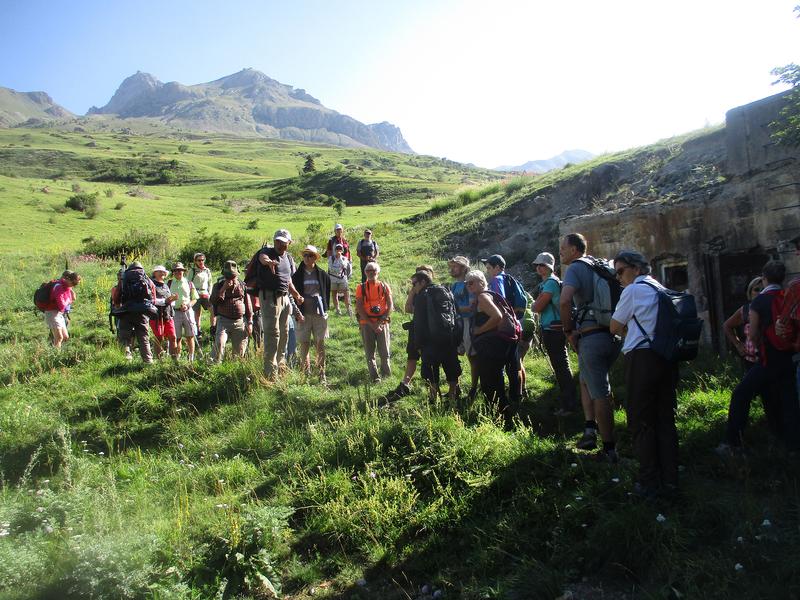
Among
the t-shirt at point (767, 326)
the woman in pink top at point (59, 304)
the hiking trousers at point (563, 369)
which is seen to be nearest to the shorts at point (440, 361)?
the hiking trousers at point (563, 369)

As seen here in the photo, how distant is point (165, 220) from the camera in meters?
31.9

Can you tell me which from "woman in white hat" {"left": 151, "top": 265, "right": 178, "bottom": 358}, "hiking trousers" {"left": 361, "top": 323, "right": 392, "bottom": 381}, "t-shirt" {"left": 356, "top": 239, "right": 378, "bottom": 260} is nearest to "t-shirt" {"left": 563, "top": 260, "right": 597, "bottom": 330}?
"hiking trousers" {"left": 361, "top": 323, "right": 392, "bottom": 381}

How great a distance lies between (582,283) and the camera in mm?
5277

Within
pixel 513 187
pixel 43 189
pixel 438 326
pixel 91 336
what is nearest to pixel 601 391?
pixel 438 326

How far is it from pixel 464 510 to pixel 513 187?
1867cm

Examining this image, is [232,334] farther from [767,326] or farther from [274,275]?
[767,326]

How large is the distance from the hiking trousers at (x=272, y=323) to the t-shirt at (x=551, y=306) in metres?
3.70

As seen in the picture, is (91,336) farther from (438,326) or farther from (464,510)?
(464,510)

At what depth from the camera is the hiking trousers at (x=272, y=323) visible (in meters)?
8.11

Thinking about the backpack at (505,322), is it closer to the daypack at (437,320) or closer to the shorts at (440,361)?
the daypack at (437,320)

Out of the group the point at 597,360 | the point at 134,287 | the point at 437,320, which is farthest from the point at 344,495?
Answer: the point at 134,287

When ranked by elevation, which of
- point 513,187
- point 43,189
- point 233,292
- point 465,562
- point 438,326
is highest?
point 43,189

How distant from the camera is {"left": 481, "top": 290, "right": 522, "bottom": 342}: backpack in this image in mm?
6484

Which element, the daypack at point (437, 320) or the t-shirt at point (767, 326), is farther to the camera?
the daypack at point (437, 320)
